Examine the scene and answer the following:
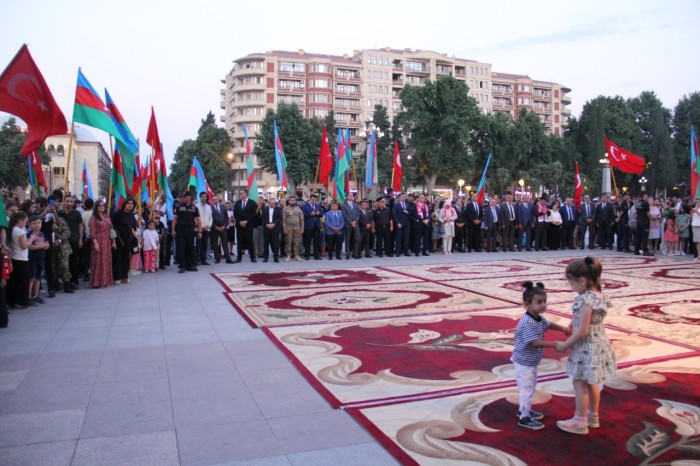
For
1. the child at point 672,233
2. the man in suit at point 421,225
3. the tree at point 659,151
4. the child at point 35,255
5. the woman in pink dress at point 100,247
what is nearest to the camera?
the child at point 35,255

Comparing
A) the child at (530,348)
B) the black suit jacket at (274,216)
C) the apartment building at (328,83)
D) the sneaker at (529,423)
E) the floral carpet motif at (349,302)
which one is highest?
the apartment building at (328,83)

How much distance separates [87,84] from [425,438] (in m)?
9.81

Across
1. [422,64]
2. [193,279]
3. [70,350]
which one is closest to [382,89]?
[422,64]

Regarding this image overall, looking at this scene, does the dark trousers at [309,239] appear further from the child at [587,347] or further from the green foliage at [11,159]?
the green foliage at [11,159]

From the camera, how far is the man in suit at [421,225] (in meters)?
18.8

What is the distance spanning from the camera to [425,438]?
13.8 feet

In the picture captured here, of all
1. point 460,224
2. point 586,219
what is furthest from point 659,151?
point 460,224

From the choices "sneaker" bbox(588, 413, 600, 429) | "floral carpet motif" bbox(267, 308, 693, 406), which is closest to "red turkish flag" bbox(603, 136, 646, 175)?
"floral carpet motif" bbox(267, 308, 693, 406)

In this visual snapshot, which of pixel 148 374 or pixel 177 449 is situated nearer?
pixel 177 449

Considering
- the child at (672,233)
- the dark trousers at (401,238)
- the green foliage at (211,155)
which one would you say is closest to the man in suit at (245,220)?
the dark trousers at (401,238)

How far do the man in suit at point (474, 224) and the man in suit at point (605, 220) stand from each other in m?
4.38

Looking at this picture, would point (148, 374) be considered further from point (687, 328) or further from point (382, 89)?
point (382, 89)

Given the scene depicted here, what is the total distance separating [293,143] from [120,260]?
48135mm

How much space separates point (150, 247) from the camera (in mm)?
14547
